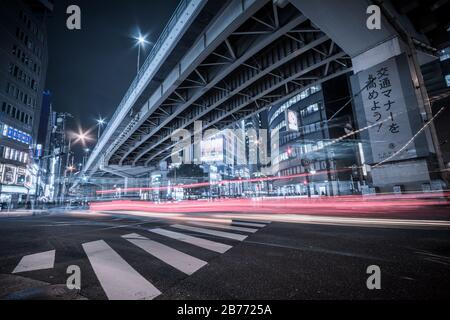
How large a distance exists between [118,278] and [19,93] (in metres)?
54.0

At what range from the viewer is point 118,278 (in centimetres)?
318

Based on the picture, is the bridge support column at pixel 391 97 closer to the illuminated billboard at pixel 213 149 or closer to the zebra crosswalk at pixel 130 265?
the zebra crosswalk at pixel 130 265

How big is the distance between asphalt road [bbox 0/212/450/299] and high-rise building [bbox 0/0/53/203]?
43.1 metres

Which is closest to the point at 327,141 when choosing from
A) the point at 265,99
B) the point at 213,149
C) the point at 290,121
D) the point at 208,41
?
the point at 290,121

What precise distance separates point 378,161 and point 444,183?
3545mm

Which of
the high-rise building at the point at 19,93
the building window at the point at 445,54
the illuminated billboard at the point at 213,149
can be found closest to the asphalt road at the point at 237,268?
the high-rise building at the point at 19,93

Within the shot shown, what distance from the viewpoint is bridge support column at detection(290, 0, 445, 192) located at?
523 inches

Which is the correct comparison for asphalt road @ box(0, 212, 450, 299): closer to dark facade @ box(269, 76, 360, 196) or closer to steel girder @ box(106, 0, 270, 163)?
steel girder @ box(106, 0, 270, 163)

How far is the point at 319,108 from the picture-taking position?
46.7 metres

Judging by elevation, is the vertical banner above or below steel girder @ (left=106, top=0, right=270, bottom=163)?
below

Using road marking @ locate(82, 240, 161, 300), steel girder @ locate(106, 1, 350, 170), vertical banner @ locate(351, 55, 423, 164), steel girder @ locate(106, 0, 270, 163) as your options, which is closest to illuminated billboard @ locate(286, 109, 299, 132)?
steel girder @ locate(106, 1, 350, 170)

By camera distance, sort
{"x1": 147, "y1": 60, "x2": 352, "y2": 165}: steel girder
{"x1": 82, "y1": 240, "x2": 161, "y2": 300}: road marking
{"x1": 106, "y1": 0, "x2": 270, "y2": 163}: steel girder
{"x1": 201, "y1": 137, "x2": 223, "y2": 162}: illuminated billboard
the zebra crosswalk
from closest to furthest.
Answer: {"x1": 82, "y1": 240, "x2": 161, "y2": 300}: road marking → the zebra crosswalk → {"x1": 106, "y1": 0, "x2": 270, "y2": 163}: steel girder → {"x1": 147, "y1": 60, "x2": 352, "y2": 165}: steel girder → {"x1": 201, "y1": 137, "x2": 223, "y2": 162}: illuminated billboard

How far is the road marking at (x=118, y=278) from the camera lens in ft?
8.50
